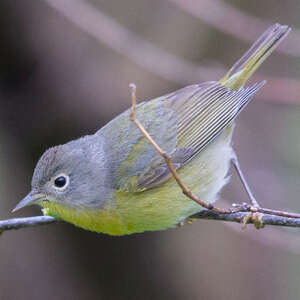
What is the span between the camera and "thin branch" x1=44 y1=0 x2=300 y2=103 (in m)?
5.86

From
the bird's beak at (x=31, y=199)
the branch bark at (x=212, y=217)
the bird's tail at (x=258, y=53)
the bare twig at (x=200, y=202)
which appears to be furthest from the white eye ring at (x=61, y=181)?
the bird's tail at (x=258, y=53)

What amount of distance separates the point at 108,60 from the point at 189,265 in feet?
8.09

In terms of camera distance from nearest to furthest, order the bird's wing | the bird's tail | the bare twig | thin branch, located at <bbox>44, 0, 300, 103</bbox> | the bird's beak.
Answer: the bare twig < the bird's beak < the bird's wing < the bird's tail < thin branch, located at <bbox>44, 0, 300, 103</bbox>

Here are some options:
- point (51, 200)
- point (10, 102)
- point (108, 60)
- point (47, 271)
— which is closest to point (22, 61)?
point (10, 102)

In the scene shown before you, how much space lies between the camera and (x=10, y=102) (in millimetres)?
6398

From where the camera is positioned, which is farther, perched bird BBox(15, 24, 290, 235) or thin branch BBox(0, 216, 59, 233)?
perched bird BBox(15, 24, 290, 235)

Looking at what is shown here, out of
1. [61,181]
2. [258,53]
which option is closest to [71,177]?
[61,181]

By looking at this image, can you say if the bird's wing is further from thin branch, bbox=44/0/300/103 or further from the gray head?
thin branch, bbox=44/0/300/103

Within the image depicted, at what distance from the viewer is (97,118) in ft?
21.1

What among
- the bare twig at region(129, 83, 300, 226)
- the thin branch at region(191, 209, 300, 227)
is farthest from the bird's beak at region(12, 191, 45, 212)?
the thin branch at region(191, 209, 300, 227)

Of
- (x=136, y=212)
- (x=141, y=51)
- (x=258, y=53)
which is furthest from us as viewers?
(x=141, y=51)

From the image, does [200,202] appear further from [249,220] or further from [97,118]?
[97,118]

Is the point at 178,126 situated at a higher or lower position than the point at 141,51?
lower

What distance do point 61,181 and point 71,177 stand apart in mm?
A: 100
